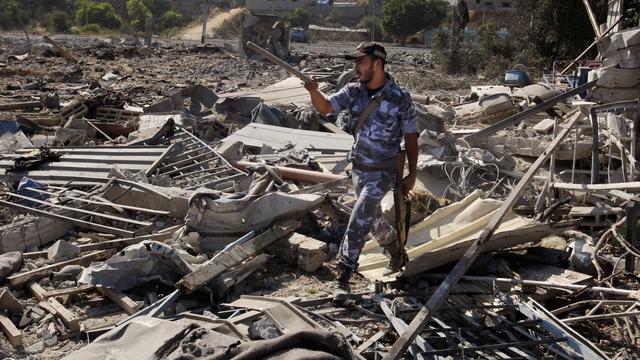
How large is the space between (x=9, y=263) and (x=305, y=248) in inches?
89.8

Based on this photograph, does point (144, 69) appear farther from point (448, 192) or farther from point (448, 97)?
point (448, 192)

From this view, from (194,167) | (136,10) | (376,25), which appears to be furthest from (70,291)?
(136,10)

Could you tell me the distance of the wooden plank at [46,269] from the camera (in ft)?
16.8

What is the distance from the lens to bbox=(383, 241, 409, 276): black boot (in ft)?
16.8

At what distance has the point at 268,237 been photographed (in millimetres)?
5578

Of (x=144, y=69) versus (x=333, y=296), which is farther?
(x=144, y=69)

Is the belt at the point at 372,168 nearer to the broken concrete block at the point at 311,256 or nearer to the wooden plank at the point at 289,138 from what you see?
the broken concrete block at the point at 311,256

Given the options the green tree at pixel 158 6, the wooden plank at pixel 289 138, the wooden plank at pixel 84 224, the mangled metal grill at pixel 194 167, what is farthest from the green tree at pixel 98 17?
the wooden plank at pixel 84 224

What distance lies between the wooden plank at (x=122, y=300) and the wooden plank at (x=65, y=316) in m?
0.29

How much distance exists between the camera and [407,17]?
4638 centimetres

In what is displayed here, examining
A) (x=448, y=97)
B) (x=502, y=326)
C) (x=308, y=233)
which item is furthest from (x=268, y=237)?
(x=448, y=97)

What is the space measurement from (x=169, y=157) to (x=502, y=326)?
516 centimetres

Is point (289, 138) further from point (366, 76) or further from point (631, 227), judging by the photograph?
point (631, 227)

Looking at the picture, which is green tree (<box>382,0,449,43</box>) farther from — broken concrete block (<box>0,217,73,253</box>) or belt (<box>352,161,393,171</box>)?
belt (<box>352,161,393,171</box>)
